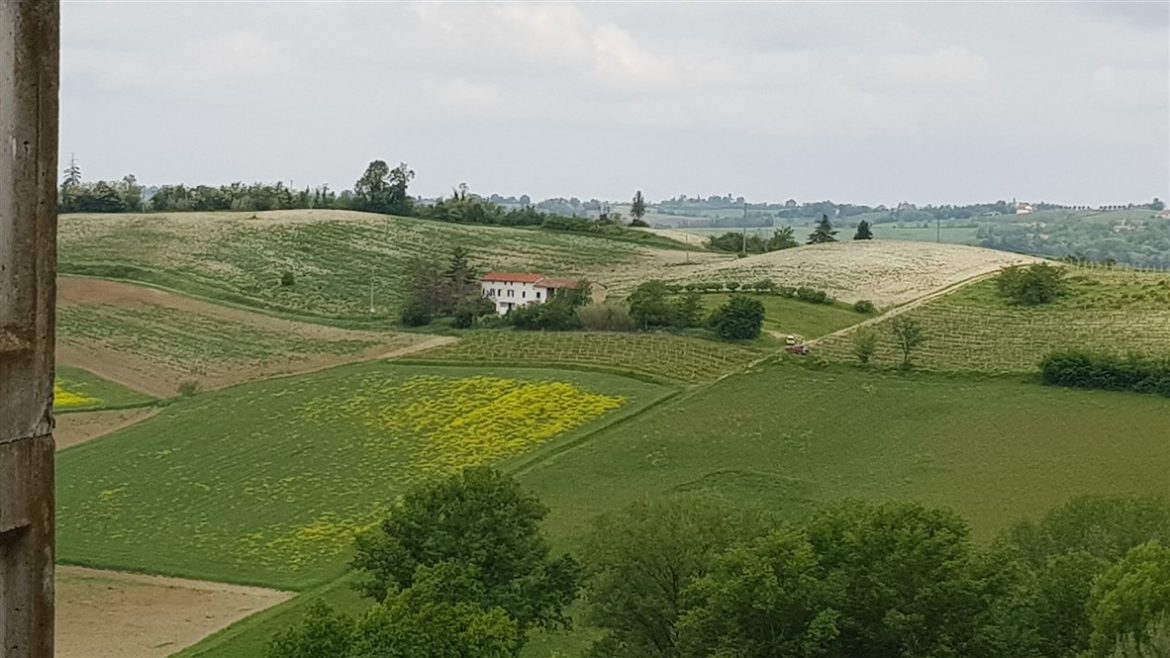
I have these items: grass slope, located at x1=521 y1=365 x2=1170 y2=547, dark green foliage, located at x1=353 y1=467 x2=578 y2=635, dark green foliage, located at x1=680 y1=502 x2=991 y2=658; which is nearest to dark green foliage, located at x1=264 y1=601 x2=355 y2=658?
dark green foliage, located at x1=353 y1=467 x2=578 y2=635

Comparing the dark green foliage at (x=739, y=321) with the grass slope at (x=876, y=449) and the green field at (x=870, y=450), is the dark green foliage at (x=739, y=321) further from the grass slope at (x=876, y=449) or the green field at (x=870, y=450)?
the grass slope at (x=876, y=449)

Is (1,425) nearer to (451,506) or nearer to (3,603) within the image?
(3,603)

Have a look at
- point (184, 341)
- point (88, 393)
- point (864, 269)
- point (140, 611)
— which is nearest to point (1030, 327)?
point (864, 269)

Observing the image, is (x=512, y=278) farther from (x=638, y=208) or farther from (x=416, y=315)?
(x=638, y=208)

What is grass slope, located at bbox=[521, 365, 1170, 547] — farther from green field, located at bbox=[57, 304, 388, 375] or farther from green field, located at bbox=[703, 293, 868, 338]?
green field, located at bbox=[57, 304, 388, 375]

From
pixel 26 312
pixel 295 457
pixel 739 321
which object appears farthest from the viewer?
pixel 739 321
